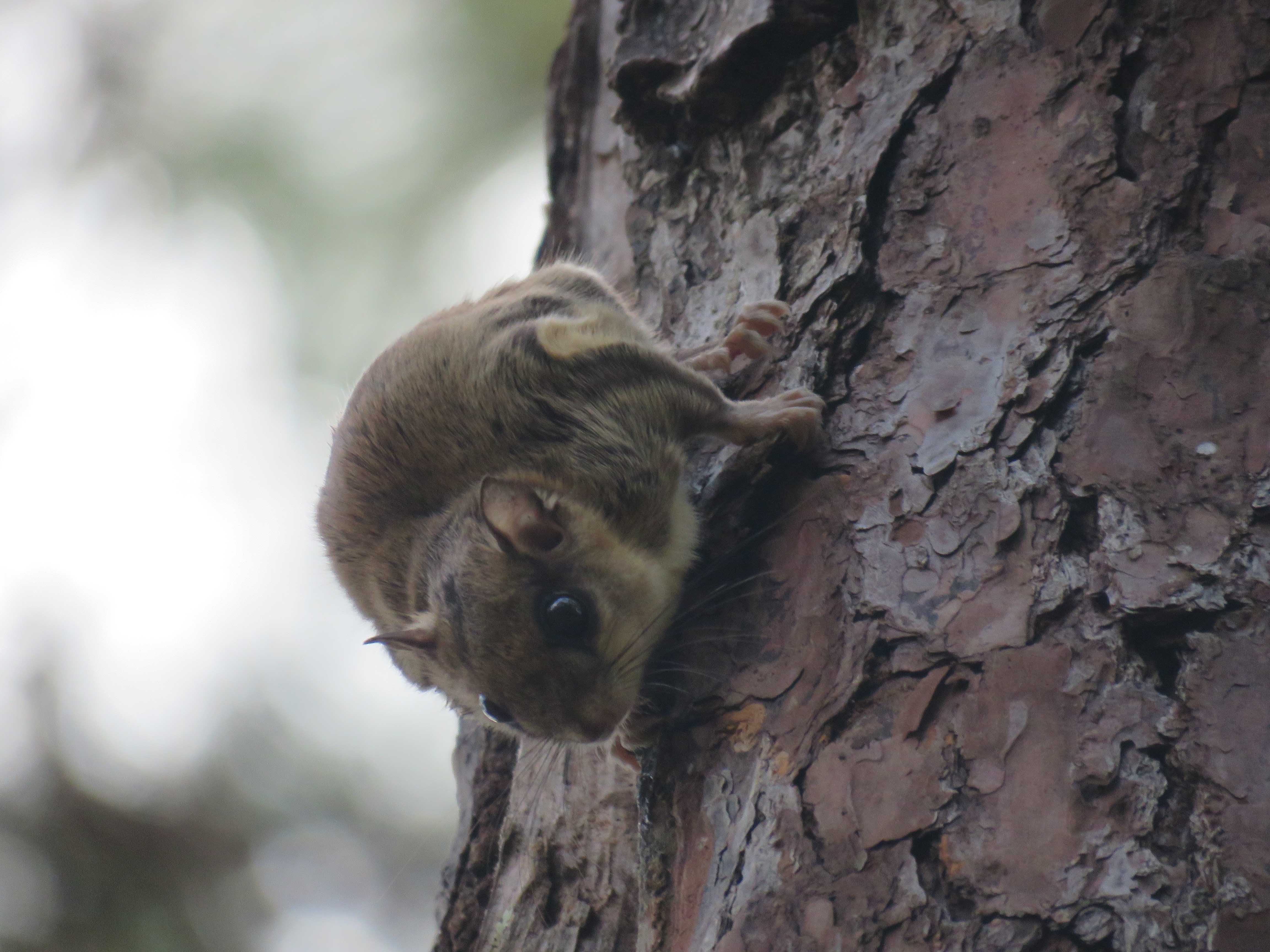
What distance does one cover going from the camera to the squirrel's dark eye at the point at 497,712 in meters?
3.15

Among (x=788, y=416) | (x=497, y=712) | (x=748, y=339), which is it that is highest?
(x=748, y=339)

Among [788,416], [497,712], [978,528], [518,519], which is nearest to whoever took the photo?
[978,528]

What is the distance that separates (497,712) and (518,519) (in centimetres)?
59

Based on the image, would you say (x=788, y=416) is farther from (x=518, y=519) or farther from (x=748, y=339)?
(x=518, y=519)

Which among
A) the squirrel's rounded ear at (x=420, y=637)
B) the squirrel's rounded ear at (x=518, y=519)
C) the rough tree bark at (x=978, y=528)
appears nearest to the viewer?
the rough tree bark at (x=978, y=528)

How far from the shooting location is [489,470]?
3.41 meters

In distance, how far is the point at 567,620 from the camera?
3105 mm

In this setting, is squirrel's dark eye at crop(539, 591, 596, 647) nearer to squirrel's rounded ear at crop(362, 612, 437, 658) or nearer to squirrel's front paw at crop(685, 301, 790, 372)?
squirrel's rounded ear at crop(362, 612, 437, 658)

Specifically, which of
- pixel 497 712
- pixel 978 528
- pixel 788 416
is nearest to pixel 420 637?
pixel 497 712

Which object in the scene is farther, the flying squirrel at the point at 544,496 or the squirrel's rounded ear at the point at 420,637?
the squirrel's rounded ear at the point at 420,637

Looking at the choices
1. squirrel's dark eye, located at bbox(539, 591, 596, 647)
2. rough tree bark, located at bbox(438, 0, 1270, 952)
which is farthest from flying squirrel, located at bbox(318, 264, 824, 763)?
rough tree bark, located at bbox(438, 0, 1270, 952)

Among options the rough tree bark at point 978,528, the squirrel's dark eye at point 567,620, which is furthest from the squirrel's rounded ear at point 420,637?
the rough tree bark at point 978,528

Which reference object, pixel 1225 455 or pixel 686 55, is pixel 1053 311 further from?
pixel 686 55

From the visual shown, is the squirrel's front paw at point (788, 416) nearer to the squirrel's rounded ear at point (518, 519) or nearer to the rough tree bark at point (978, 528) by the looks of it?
the rough tree bark at point (978, 528)
